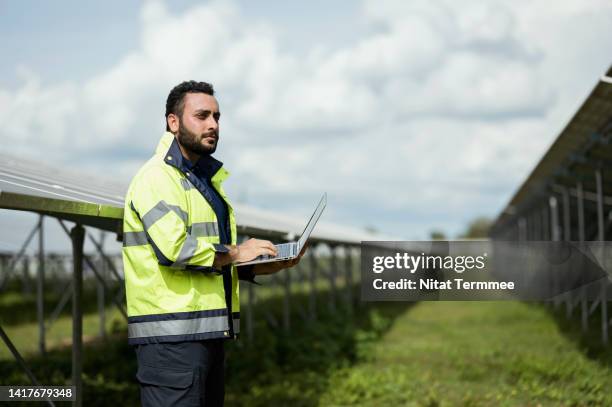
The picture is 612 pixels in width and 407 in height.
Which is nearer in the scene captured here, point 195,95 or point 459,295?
point 195,95

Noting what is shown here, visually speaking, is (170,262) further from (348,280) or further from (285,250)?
(348,280)

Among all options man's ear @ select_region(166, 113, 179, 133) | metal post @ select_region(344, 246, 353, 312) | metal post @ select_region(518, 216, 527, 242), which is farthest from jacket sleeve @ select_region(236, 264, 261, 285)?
metal post @ select_region(518, 216, 527, 242)

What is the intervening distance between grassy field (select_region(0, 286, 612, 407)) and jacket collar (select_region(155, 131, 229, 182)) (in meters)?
4.04

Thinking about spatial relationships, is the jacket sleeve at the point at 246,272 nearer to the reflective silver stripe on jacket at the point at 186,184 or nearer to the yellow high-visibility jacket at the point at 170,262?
the yellow high-visibility jacket at the point at 170,262

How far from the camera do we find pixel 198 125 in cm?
317

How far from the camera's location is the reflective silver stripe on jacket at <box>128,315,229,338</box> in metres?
2.97

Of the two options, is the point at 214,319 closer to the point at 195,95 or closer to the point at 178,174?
the point at 178,174

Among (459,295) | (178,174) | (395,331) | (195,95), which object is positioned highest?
(195,95)

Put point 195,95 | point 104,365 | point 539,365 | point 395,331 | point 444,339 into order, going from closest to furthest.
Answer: point 195,95, point 539,365, point 104,365, point 444,339, point 395,331

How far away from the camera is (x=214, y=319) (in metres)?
3.04

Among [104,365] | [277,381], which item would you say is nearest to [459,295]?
[277,381]

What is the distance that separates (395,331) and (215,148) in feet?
35.5

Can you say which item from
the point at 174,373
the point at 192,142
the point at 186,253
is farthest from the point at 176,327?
the point at 192,142

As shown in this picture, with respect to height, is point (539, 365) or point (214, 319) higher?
point (214, 319)
